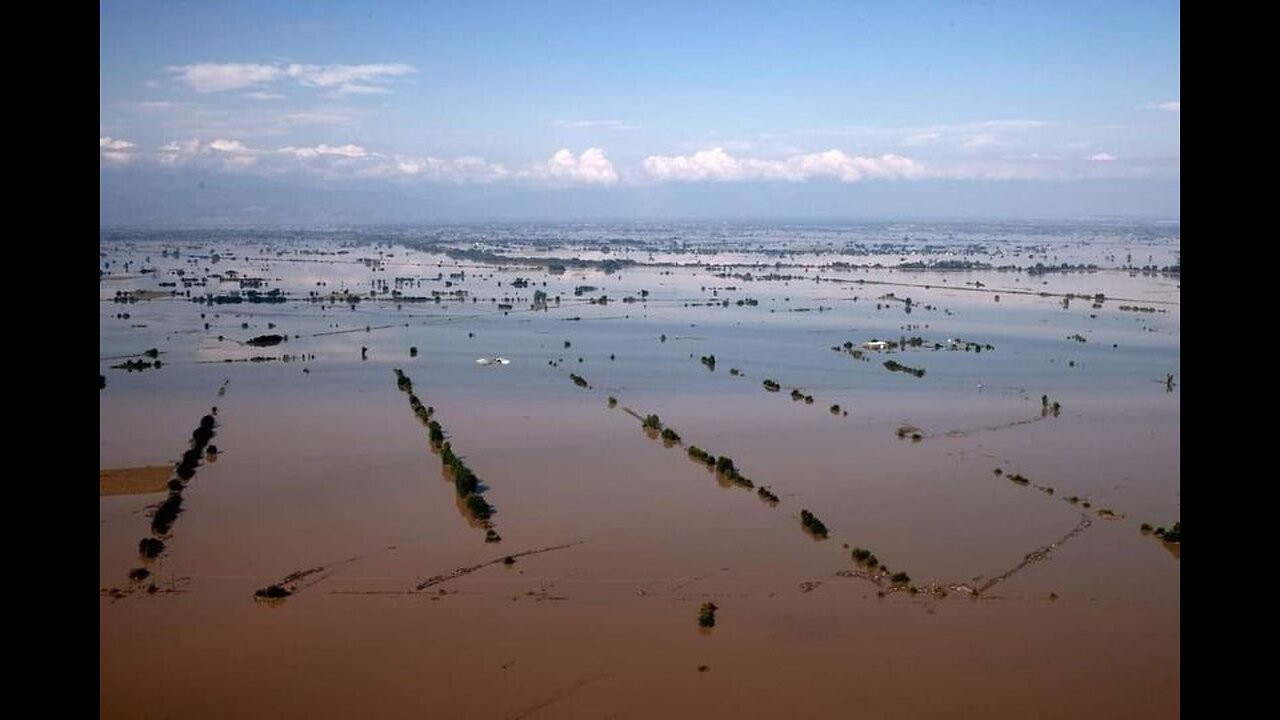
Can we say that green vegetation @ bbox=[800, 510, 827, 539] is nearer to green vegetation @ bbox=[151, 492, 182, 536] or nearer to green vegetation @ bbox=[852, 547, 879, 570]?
green vegetation @ bbox=[852, 547, 879, 570]

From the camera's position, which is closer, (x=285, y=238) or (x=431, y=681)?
(x=431, y=681)

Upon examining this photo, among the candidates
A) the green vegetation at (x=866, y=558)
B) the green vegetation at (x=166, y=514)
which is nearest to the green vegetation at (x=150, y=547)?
the green vegetation at (x=166, y=514)

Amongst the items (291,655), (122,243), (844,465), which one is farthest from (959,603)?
(122,243)

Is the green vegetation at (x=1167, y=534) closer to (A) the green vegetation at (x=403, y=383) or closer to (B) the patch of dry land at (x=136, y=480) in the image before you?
(B) the patch of dry land at (x=136, y=480)

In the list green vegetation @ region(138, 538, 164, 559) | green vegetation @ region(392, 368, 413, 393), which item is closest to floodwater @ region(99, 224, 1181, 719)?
green vegetation @ region(138, 538, 164, 559)

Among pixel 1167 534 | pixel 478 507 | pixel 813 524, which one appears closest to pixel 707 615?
pixel 813 524

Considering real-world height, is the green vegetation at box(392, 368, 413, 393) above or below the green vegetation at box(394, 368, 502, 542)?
above
